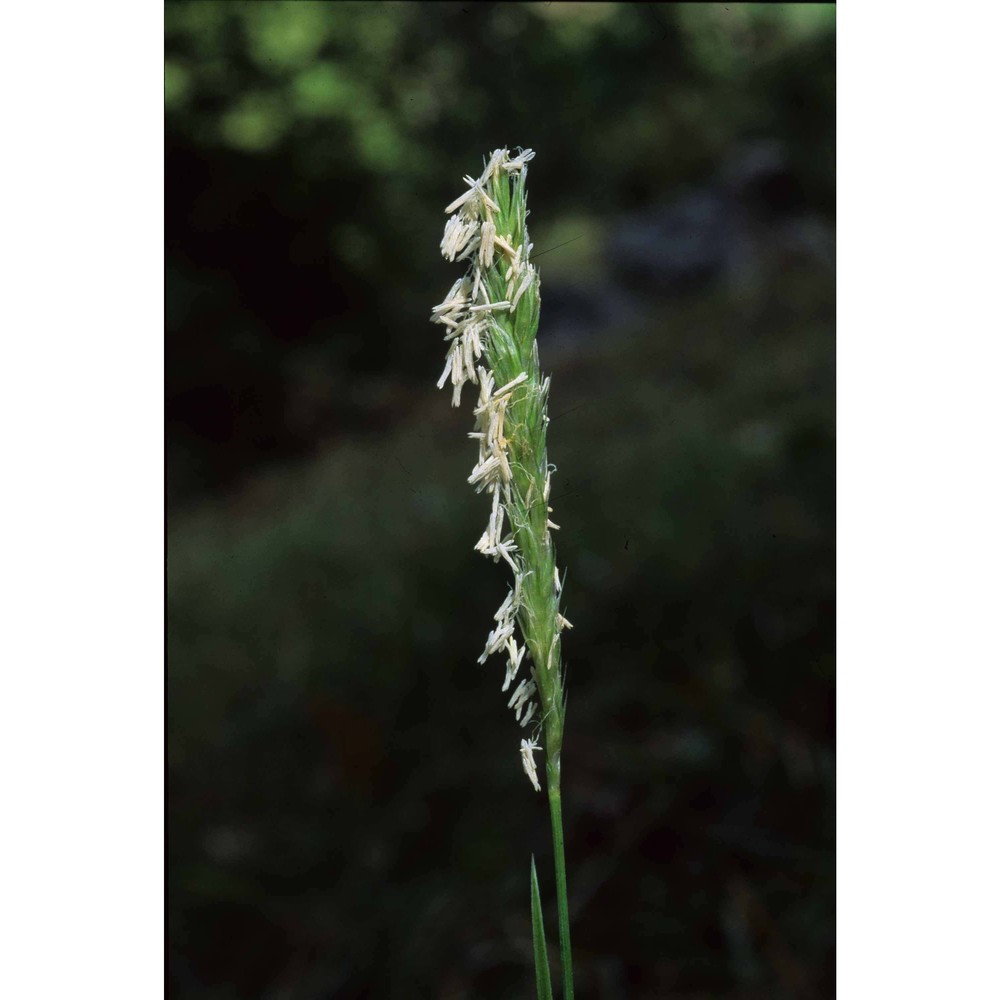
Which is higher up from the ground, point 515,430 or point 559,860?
point 515,430

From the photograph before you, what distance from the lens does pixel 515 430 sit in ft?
1.94

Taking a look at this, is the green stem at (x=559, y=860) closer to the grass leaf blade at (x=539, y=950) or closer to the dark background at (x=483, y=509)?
the grass leaf blade at (x=539, y=950)

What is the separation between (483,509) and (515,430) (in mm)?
788

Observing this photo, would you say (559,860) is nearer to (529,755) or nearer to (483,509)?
(529,755)

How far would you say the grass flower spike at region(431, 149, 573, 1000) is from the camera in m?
0.59

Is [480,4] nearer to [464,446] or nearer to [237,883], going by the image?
[464,446]

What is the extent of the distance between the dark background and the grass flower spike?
1.86ft

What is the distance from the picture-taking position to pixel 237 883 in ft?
4.30

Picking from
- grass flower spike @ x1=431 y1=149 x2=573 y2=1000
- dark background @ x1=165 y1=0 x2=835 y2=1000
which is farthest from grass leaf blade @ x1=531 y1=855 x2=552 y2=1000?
dark background @ x1=165 y1=0 x2=835 y2=1000

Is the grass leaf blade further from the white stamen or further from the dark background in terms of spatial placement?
Result: the dark background

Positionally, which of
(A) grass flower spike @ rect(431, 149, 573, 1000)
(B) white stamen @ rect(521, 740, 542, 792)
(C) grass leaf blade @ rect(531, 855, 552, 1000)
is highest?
(A) grass flower spike @ rect(431, 149, 573, 1000)

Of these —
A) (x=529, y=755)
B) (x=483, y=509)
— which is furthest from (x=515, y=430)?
(x=483, y=509)

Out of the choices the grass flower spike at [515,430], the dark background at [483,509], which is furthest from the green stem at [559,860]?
the dark background at [483,509]

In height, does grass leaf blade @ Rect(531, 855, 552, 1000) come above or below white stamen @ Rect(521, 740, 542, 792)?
below
